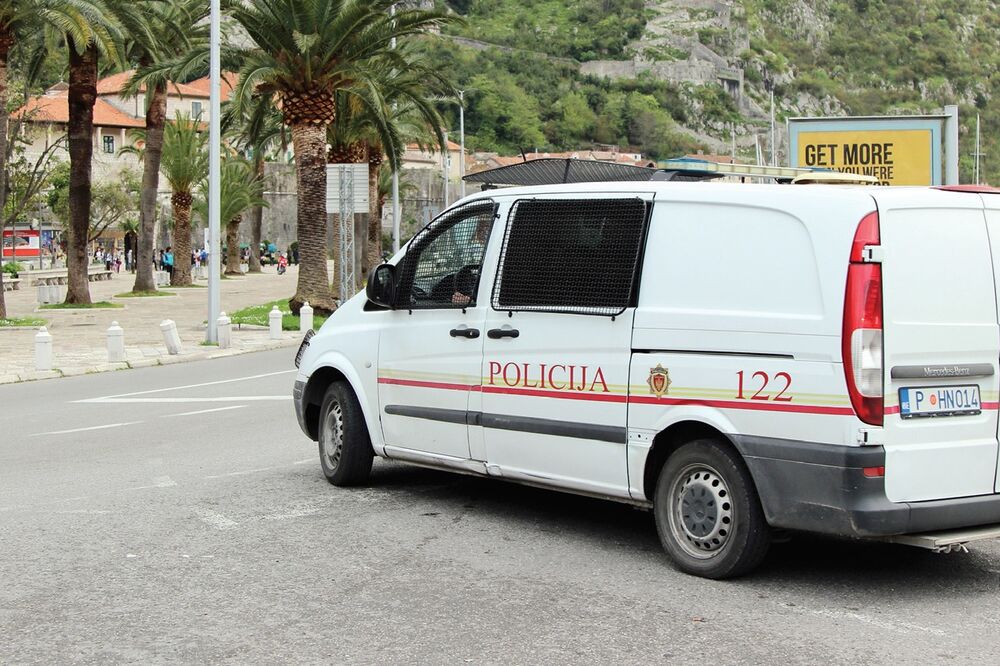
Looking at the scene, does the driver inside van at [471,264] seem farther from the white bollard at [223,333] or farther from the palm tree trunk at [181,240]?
the palm tree trunk at [181,240]

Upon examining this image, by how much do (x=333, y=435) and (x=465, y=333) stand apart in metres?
1.69

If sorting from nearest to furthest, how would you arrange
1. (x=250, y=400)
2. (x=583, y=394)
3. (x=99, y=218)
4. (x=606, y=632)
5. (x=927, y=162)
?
(x=606, y=632) → (x=583, y=394) → (x=250, y=400) → (x=927, y=162) → (x=99, y=218)

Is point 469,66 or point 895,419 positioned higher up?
point 469,66

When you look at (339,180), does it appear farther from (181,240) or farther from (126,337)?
(181,240)

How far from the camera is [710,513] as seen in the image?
20.9 feet

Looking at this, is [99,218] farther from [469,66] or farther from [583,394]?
[469,66]

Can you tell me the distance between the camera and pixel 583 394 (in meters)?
6.95

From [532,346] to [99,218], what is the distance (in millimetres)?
78664

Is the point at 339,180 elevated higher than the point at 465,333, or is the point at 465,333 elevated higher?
the point at 339,180

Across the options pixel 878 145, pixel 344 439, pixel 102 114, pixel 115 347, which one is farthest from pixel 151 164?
pixel 102 114

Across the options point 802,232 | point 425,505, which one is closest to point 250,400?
point 425,505

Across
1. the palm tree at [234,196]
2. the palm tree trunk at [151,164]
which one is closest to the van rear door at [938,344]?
the palm tree trunk at [151,164]

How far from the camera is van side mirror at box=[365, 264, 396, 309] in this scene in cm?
842

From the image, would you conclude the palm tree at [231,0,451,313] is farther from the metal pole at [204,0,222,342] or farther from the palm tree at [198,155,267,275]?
the palm tree at [198,155,267,275]
